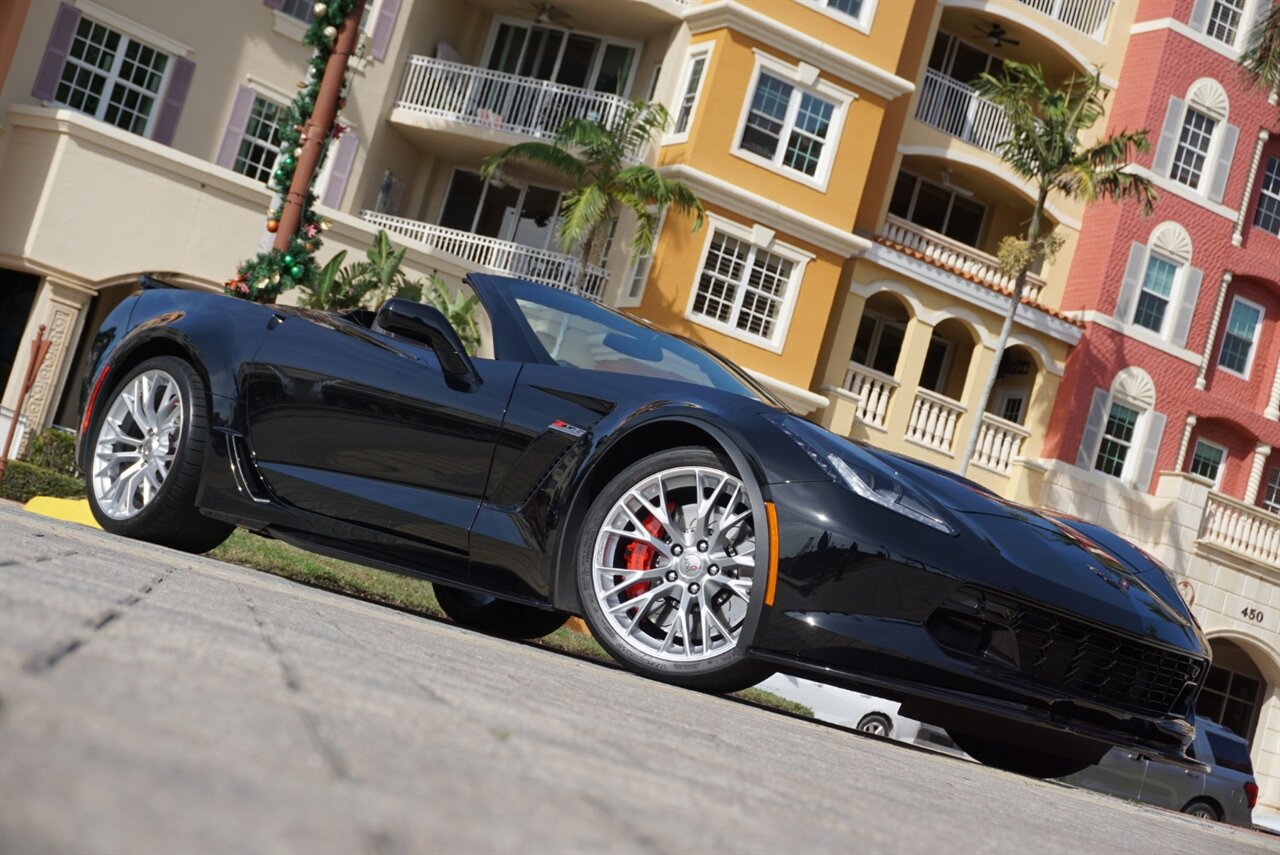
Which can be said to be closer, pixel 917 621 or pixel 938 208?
pixel 917 621

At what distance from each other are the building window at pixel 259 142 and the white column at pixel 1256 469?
834 inches

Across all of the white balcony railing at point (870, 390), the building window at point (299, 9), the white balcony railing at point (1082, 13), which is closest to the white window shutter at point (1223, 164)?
the white balcony railing at point (1082, 13)

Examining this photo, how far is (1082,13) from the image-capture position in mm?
28250

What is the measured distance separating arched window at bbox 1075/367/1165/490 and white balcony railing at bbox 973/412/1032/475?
4.70 ft

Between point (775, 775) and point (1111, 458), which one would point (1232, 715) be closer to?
point (1111, 458)

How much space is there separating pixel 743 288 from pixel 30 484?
12.1 m

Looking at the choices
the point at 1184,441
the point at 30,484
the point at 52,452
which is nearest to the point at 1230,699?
the point at 1184,441

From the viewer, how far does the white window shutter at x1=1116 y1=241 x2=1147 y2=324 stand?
27984 millimetres

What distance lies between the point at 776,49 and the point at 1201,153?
10680 millimetres

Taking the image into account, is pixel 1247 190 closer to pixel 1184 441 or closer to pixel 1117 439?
pixel 1184 441

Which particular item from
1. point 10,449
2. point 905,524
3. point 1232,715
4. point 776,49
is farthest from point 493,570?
point 1232,715

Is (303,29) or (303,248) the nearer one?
(303,248)

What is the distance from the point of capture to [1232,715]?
100ft

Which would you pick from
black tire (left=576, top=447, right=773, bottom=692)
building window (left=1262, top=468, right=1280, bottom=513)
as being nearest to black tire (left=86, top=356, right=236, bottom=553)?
black tire (left=576, top=447, right=773, bottom=692)
